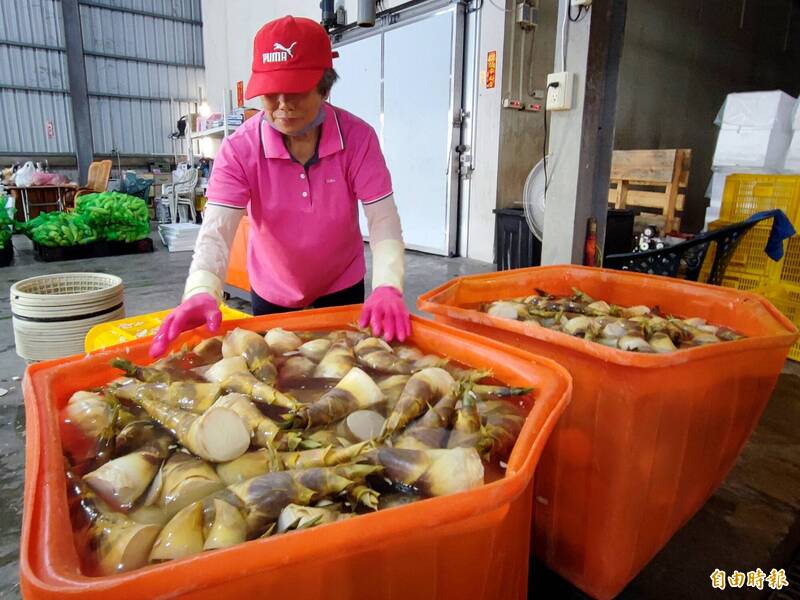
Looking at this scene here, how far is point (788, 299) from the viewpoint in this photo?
10.4ft

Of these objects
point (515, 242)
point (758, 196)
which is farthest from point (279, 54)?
point (515, 242)

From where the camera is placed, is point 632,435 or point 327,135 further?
point 327,135

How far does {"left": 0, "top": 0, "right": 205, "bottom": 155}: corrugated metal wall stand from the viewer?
11930mm

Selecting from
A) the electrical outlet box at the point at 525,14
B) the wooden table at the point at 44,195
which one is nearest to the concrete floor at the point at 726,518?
the electrical outlet box at the point at 525,14

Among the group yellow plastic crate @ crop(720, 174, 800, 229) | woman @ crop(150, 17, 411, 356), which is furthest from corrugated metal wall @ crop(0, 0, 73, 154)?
yellow plastic crate @ crop(720, 174, 800, 229)

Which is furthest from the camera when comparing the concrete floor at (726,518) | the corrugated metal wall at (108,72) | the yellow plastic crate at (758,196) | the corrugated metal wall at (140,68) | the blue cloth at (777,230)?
the corrugated metal wall at (140,68)

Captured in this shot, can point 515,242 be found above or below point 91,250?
above

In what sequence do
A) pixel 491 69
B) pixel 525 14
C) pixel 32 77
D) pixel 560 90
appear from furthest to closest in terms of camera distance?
pixel 32 77, pixel 491 69, pixel 525 14, pixel 560 90

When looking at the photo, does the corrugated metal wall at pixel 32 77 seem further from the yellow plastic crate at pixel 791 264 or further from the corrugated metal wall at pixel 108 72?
the yellow plastic crate at pixel 791 264

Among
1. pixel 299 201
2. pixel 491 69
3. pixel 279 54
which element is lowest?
pixel 299 201

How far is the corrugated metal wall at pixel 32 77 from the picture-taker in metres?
11.8

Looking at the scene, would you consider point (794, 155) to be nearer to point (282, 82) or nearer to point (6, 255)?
point (282, 82)

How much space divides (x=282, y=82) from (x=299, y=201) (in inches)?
18.7

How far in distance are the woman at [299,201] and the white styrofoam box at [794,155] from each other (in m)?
3.37
